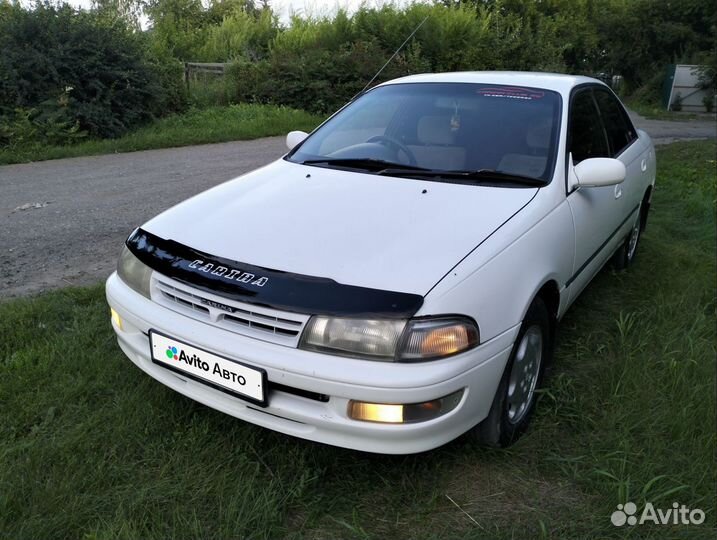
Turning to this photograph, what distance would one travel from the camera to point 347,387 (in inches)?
75.1

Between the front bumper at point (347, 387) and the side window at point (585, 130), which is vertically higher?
the side window at point (585, 130)

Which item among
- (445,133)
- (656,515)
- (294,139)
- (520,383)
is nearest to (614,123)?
(445,133)

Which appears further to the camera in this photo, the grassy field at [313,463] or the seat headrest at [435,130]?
the seat headrest at [435,130]

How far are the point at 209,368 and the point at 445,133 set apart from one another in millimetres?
1751

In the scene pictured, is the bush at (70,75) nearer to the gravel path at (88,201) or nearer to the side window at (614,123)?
the gravel path at (88,201)

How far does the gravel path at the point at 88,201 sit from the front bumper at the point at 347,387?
220 cm

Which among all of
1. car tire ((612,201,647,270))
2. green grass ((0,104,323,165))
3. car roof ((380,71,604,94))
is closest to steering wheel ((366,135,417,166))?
car roof ((380,71,604,94))

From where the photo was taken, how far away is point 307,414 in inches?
78.7

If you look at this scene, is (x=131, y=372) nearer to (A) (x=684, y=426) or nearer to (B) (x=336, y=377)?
(B) (x=336, y=377)

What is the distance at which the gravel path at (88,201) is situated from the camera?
13.7 ft

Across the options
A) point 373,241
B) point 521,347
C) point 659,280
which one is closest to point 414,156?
point 373,241

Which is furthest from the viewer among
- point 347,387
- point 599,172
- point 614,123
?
point 614,123

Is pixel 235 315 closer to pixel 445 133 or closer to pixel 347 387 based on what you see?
pixel 347 387

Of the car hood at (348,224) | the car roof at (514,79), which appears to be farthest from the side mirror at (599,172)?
the car roof at (514,79)
